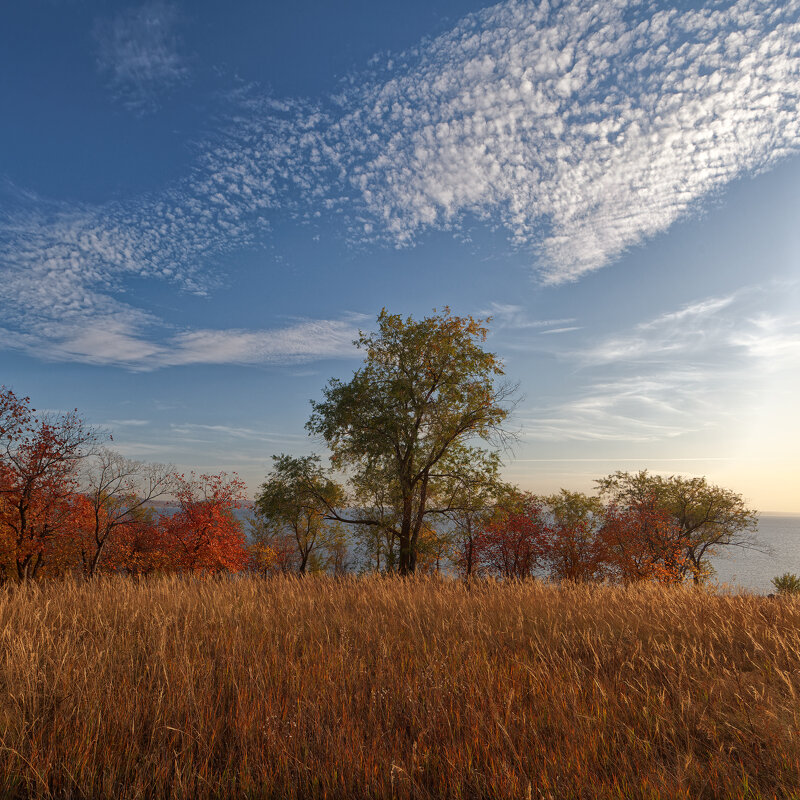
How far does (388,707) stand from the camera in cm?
378

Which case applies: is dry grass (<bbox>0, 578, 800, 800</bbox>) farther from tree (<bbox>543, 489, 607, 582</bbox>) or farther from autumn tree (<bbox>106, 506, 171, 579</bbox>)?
tree (<bbox>543, 489, 607, 582</bbox>)

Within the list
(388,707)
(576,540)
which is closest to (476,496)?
(388,707)

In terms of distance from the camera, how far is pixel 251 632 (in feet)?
18.8

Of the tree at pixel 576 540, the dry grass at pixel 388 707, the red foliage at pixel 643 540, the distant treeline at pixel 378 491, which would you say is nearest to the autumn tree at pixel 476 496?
the distant treeline at pixel 378 491

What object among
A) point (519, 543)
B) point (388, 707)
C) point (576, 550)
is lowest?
point (576, 550)

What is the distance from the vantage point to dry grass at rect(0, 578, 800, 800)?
2.98m

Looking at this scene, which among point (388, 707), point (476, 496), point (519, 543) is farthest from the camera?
point (519, 543)

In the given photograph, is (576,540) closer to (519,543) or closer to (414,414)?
(519,543)

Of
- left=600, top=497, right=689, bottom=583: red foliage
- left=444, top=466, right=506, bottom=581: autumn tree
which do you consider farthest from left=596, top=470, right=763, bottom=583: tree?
left=444, top=466, right=506, bottom=581: autumn tree

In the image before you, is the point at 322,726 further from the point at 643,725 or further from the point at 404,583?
the point at 404,583

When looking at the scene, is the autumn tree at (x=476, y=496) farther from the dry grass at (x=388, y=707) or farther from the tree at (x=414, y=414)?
the dry grass at (x=388, y=707)

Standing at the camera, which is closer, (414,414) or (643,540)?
(414,414)

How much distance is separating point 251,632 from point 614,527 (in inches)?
1988

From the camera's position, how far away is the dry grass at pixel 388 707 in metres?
2.98
